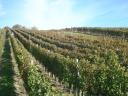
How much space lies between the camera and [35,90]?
20.4m

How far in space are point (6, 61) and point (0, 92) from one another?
52.5ft

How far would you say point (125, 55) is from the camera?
3766 centimetres

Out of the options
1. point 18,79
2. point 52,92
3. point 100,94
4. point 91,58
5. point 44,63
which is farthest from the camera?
point 44,63

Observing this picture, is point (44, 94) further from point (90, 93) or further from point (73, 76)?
point (73, 76)

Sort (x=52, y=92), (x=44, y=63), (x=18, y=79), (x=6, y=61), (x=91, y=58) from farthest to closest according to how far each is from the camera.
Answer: (x=6, y=61) < (x=44, y=63) < (x=91, y=58) < (x=18, y=79) < (x=52, y=92)

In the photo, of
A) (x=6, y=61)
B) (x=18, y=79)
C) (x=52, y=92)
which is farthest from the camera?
(x=6, y=61)

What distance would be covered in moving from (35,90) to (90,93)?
4.06m

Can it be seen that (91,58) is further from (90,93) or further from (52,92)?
(52,92)

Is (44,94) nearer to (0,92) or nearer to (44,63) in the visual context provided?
(0,92)

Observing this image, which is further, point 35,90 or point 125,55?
point 125,55

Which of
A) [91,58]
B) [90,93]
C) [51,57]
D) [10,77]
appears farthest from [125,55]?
[90,93]

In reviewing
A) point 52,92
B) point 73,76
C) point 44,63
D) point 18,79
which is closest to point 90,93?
point 73,76

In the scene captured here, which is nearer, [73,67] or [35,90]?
[35,90]

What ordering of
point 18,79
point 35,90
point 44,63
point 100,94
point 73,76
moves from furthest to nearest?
point 44,63, point 18,79, point 73,76, point 100,94, point 35,90
